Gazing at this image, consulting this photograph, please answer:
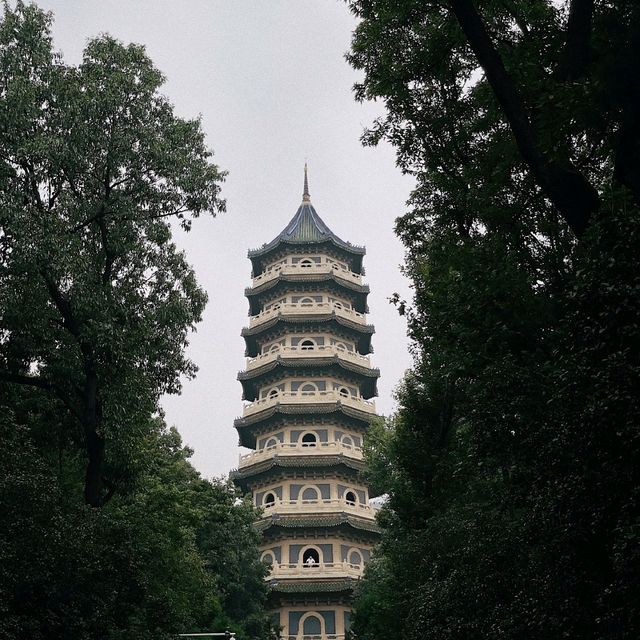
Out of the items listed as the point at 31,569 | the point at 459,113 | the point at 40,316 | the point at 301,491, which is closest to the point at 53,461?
the point at 40,316

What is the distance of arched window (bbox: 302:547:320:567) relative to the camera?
106 ft

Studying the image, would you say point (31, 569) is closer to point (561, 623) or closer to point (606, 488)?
point (561, 623)

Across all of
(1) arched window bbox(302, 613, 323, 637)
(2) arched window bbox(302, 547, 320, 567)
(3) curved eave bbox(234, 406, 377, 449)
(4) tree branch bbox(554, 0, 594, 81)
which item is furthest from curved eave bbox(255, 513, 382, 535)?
(4) tree branch bbox(554, 0, 594, 81)

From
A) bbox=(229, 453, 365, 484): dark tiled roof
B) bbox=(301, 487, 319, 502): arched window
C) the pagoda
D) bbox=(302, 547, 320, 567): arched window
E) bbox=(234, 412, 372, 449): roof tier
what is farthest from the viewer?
bbox=(234, 412, 372, 449): roof tier

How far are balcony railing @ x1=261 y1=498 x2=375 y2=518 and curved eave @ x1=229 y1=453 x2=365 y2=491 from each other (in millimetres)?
1386

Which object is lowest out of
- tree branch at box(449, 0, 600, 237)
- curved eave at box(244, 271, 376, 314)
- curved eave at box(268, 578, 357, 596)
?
curved eave at box(268, 578, 357, 596)

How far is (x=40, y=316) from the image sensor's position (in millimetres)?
13664

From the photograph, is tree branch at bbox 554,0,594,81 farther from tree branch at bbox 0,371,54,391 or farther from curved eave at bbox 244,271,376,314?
curved eave at bbox 244,271,376,314

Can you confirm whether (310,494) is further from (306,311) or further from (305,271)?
(305,271)

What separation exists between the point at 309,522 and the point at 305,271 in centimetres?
1254

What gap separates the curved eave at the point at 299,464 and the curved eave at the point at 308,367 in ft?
14.5

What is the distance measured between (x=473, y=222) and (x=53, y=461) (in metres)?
10.1

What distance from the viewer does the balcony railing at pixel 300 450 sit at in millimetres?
34031

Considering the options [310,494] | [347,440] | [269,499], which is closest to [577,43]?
[310,494]
